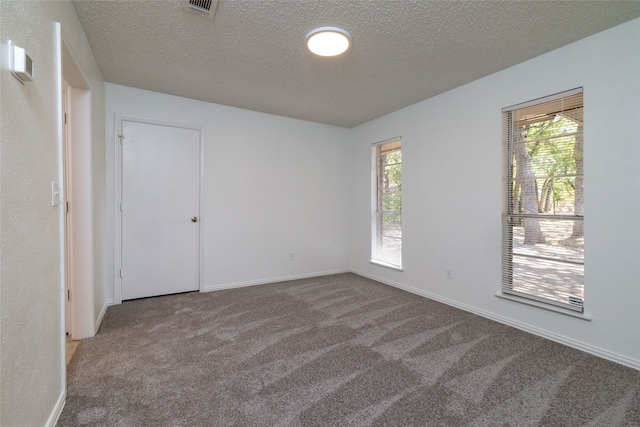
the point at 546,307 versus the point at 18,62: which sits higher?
the point at 18,62

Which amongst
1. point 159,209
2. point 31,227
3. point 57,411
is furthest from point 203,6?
point 57,411

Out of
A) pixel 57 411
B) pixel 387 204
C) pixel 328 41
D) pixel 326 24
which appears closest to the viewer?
pixel 57 411

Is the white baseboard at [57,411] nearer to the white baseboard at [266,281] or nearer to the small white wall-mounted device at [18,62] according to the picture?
the small white wall-mounted device at [18,62]

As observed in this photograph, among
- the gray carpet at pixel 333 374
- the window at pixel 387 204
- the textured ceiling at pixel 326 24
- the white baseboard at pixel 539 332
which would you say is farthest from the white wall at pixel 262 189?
the white baseboard at pixel 539 332

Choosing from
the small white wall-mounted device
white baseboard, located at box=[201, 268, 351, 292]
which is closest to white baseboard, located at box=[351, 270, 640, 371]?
white baseboard, located at box=[201, 268, 351, 292]

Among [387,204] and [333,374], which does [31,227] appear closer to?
[333,374]

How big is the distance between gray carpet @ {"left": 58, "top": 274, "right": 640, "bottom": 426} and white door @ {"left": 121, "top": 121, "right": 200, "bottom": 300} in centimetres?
59

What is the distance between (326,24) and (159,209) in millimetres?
2777

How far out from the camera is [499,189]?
2.93 meters

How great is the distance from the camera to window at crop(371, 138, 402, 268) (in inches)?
165

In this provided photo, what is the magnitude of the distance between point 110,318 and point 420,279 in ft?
11.3

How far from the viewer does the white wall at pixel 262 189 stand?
3.74m

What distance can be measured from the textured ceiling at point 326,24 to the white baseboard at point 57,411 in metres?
2.45

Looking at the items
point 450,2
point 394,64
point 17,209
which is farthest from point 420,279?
point 17,209
